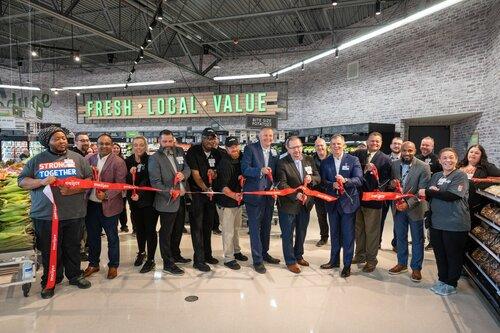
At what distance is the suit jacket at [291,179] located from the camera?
3971 millimetres

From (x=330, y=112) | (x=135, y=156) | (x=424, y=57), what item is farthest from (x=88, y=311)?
(x=330, y=112)

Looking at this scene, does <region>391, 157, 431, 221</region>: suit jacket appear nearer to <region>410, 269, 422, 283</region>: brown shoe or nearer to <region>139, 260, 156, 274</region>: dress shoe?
<region>410, 269, 422, 283</region>: brown shoe

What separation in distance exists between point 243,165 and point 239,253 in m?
1.32

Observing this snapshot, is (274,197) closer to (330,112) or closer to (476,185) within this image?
(476,185)

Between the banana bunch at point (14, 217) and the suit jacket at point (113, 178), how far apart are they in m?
0.68

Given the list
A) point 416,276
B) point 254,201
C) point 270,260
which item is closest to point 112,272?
point 254,201

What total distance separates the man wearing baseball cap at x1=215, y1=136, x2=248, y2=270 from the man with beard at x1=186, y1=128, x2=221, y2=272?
0.13 m

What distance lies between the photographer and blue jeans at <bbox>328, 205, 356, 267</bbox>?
3896mm

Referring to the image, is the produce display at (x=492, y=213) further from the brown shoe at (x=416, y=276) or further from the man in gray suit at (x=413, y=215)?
the brown shoe at (x=416, y=276)

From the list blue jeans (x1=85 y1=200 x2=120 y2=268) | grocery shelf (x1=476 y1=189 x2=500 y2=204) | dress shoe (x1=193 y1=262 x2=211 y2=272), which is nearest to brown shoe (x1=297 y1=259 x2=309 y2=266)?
dress shoe (x1=193 y1=262 x2=211 y2=272)

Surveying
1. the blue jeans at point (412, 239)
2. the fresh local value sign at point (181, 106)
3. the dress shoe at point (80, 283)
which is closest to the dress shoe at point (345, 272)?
the blue jeans at point (412, 239)

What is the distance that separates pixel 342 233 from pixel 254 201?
1.14 meters

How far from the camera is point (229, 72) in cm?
1429

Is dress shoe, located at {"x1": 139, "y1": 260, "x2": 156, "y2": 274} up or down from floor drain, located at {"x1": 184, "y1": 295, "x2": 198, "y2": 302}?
up
